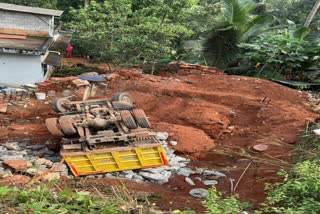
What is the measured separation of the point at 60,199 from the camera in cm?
476

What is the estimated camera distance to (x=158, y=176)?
23.3 feet

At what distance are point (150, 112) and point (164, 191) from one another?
152 inches

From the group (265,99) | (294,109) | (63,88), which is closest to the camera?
(294,109)

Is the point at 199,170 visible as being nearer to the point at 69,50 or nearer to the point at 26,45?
Answer: the point at 26,45

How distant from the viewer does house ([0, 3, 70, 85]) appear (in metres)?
15.2

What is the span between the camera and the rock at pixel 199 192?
646 centimetres

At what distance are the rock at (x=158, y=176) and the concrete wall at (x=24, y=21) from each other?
41.1ft

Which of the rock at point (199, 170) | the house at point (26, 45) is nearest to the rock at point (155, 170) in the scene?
the rock at point (199, 170)

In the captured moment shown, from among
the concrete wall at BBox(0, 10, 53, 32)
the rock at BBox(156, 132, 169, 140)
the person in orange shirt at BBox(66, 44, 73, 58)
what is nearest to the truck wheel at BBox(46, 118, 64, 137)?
the rock at BBox(156, 132, 169, 140)

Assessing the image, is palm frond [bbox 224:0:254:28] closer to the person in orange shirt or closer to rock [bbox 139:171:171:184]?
the person in orange shirt

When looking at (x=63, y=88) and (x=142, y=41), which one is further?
(x=142, y=41)

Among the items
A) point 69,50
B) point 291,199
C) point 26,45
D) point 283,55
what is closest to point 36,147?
point 291,199

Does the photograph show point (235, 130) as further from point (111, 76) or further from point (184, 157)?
point (111, 76)

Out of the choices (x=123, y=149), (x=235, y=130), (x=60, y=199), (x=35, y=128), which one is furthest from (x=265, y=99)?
(x=60, y=199)
